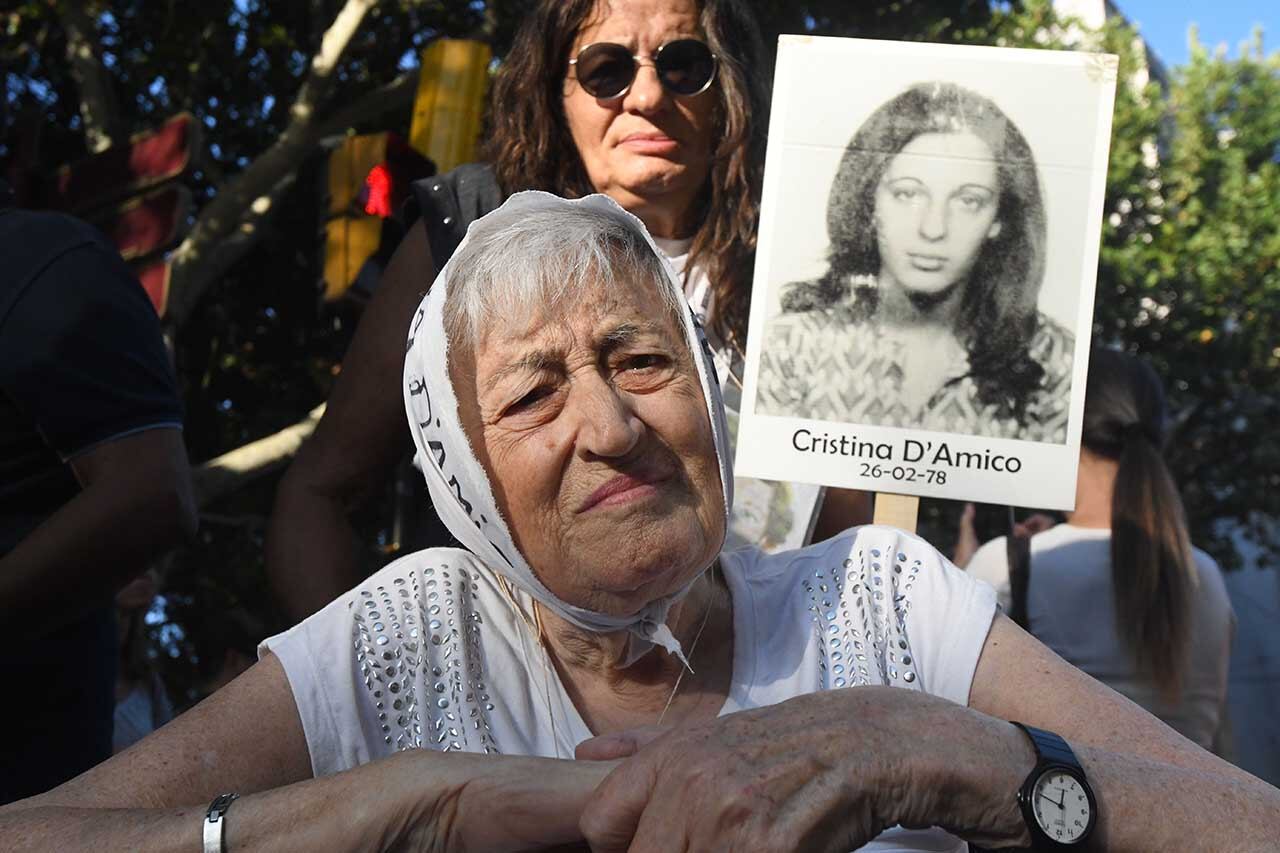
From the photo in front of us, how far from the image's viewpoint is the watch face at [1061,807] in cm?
176

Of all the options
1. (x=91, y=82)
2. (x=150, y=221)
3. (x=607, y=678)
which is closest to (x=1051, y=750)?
(x=607, y=678)

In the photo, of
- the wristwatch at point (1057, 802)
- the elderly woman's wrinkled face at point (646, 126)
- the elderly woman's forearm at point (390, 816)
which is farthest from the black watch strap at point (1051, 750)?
the elderly woman's wrinkled face at point (646, 126)

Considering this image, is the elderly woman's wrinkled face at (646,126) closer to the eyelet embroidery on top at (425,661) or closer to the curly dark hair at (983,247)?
the curly dark hair at (983,247)

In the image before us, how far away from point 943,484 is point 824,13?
10.1 m

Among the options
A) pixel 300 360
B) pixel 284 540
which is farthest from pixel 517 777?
pixel 300 360

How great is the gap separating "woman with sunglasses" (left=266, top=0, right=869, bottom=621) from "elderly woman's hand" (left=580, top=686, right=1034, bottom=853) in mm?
1076

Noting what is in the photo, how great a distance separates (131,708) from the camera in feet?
21.4

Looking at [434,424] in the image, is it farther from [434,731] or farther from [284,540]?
[284,540]

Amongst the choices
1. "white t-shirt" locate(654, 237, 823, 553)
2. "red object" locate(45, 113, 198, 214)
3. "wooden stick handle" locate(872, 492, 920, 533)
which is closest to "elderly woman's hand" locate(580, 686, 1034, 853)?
"wooden stick handle" locate(872, 492, 920, 533)

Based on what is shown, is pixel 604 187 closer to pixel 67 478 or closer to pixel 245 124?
pixel 67 478

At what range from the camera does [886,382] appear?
2.77 m

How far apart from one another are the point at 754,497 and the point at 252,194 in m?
8.66

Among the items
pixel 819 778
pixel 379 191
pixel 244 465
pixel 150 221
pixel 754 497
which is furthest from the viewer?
pixel 244 465

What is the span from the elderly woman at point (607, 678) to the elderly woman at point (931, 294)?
0.45 m
